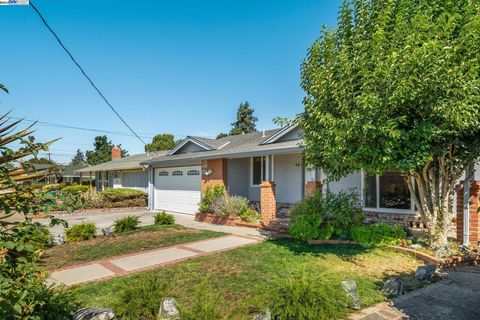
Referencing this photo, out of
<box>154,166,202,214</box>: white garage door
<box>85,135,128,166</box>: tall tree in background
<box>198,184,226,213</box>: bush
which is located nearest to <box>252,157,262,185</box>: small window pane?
<box>198,184,226,213</box>: bush

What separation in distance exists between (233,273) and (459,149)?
6036mm

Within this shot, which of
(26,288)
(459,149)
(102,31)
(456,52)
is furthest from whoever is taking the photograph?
(102,31)

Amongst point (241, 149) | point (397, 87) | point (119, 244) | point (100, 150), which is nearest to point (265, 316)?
point (397, 87)

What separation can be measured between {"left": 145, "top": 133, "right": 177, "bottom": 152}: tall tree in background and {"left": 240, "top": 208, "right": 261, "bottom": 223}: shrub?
4093 cm

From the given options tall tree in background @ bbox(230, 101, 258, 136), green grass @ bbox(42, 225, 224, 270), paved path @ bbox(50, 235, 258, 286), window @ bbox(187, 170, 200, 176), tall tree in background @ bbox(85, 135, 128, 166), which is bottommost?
green grass @ bbox(42, 225, 224, 270)

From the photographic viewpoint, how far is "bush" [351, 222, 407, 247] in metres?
8.05

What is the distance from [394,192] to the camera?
1045 centimetres

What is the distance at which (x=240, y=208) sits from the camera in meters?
12.8

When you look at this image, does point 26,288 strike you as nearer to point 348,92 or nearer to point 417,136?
point 348,92

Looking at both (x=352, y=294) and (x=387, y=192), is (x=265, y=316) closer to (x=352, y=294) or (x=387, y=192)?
(x=352, y=294)

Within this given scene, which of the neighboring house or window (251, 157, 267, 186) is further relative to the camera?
the neighboring house

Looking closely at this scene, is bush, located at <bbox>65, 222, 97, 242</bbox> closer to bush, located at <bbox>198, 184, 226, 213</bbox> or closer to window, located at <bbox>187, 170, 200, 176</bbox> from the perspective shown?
bush, located at <bbox>198, 184, 226, 213</bbox>

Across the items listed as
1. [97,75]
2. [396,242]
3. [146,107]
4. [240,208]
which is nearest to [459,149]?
[396,242]

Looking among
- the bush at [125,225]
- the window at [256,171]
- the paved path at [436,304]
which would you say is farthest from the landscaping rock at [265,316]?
the window at [256,171]
